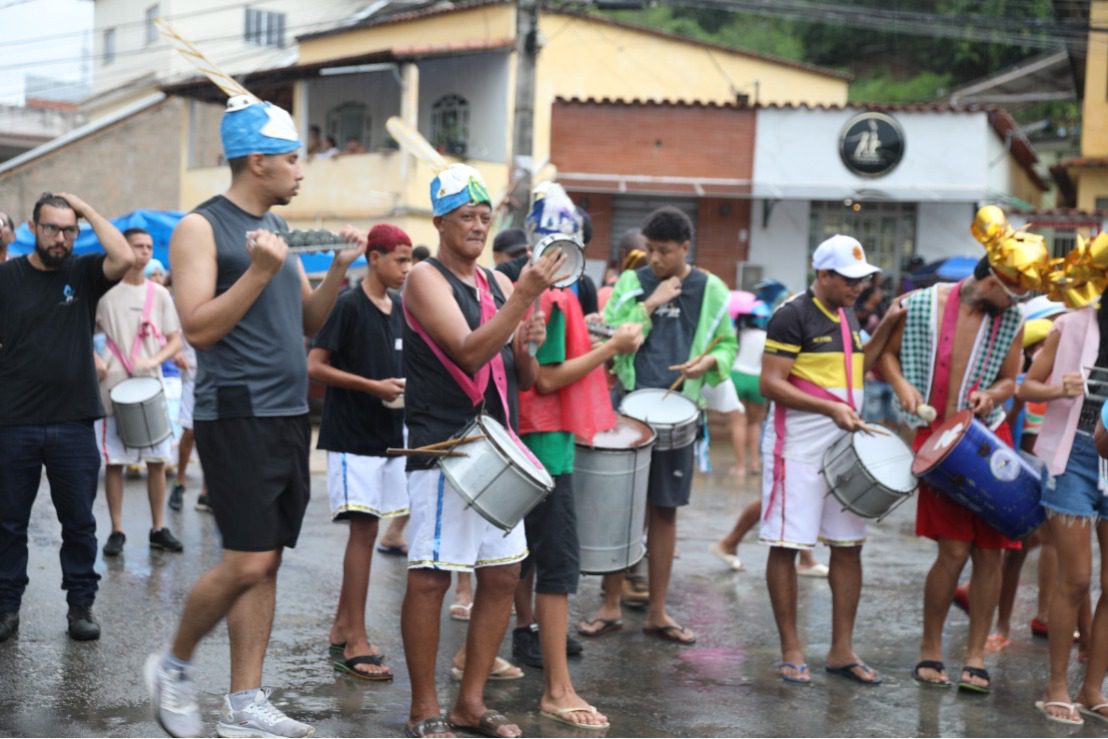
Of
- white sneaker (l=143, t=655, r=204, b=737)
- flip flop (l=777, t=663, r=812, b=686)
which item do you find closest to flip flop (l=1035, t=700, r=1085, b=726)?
flip flop (l=777, t=663, r=812, b=686)

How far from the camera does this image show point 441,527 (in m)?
4.96

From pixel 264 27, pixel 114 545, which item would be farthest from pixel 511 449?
pixel 264 27

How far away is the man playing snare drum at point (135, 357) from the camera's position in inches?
331

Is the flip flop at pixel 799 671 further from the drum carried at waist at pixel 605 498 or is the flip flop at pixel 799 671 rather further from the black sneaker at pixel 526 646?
the black sneaker at pixel 526 646

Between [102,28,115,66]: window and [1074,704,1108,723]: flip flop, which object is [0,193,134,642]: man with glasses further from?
[102,28,115,66]: window

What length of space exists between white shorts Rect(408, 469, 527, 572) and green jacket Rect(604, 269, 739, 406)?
276 centimetres

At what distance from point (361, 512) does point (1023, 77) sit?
33689 mm

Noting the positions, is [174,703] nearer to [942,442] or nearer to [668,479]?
[668,479]

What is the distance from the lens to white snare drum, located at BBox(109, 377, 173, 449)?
8523 millimetres

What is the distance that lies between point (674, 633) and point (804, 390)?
1.55 metres

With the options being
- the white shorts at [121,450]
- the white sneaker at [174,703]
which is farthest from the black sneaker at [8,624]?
the white shorts at [121,450]

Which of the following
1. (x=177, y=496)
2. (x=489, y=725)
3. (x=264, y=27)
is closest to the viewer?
(x=489, y=725)

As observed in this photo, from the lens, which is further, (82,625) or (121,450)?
(121,450)

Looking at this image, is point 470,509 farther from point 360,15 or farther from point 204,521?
point 360,15
